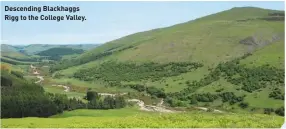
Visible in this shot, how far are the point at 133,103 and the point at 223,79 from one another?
150 feet

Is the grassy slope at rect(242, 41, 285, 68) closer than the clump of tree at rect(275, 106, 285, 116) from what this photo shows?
No

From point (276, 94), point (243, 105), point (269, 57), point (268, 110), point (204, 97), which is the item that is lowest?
point (268, 110)

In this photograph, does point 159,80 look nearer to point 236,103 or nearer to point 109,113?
point 236,103

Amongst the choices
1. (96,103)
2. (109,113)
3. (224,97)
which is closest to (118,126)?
(109,113)

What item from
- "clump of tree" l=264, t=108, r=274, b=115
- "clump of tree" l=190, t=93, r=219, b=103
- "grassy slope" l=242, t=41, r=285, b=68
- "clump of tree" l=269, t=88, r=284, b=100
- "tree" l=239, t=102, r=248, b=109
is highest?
"grassy slope" l=242, t=41, r=285, b=68

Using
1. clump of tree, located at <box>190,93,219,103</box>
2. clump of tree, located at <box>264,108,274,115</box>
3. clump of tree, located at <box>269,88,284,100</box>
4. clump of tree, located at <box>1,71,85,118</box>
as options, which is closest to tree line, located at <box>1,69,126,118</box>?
clump of tree, located at <box>1,71,85,118</box>

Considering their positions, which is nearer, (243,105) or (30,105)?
(30,105)

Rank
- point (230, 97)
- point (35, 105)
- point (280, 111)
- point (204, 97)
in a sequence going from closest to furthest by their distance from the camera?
point (35, 105), point (280, 111), point (230, 97), point (204, 97)

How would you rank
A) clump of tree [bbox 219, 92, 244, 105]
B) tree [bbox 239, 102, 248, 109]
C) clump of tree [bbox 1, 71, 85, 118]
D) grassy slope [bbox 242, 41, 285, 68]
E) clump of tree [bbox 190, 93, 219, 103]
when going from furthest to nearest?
grassy slope [bbox 242, 41, 285, 68]
clump of tree [bbox 190, 93, 219, 103]
clump of tree [bbox 219, 92, 244, 105]
tree [bbox 239, 102, 248, 109]
clump of tree [bbox 1, 71, 85, 118]

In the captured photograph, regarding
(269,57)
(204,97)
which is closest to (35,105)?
(204,97)

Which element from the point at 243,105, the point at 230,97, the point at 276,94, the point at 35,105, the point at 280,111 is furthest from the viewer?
the point at 230,97

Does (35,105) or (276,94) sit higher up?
(35,105)

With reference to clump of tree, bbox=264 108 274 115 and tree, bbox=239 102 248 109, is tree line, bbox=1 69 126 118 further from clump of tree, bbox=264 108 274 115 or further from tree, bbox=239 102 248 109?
clump of tree, bbox=264 108 274 115

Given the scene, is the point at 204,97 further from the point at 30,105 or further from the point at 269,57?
the point at 30,105
